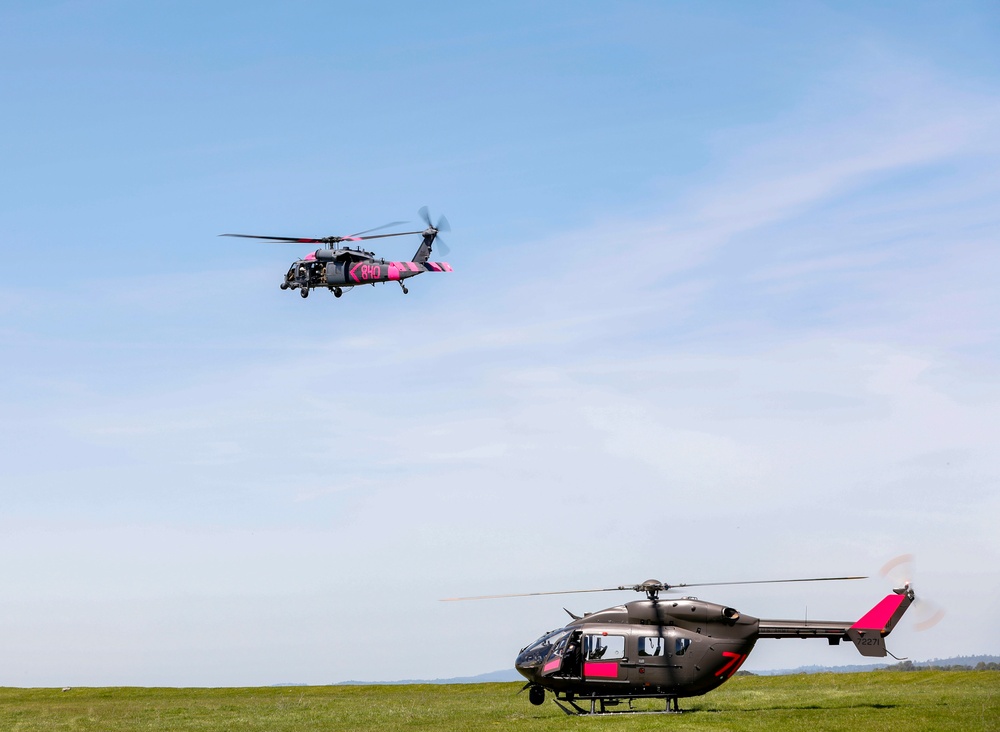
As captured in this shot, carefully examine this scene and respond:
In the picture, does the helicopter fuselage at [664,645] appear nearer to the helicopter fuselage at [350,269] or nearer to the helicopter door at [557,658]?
the helicopter door at [557,658]

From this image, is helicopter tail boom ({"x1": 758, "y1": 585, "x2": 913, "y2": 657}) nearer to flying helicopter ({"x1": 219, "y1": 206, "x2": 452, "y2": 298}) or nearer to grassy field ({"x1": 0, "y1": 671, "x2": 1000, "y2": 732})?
grassy field ({"x1": 0, "y1": 671, "x2": 1000, "y2": 732})

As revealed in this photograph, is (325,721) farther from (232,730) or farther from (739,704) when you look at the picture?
(739,704)

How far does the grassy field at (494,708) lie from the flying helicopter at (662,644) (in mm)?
1266

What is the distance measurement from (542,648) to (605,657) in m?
2.22

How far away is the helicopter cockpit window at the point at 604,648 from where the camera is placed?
36.0 metres

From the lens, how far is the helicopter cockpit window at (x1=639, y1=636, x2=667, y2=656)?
118 ft

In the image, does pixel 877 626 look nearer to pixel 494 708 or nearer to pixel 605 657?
pixel 605 657

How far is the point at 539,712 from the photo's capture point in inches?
1480

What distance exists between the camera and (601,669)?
118 feet

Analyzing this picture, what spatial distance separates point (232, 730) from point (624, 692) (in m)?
12.9

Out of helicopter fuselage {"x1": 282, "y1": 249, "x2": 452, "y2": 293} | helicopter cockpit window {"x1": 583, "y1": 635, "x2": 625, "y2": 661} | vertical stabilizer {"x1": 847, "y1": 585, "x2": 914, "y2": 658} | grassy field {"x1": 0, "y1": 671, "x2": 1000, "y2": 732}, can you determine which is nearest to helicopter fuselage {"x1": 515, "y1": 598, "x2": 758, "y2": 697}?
helicopter cockpit window {"x1": 583, "y1": 635, "x2": 625, "y2": 661}

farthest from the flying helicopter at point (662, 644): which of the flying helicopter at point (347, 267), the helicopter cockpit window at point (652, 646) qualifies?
the flying helicopter at point (347, 267)

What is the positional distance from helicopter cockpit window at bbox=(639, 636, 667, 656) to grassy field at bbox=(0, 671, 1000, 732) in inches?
85.7

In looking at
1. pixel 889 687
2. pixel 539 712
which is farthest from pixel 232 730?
A: pixel 889 687
